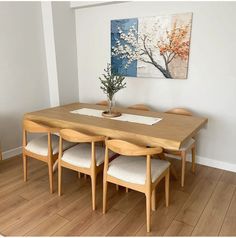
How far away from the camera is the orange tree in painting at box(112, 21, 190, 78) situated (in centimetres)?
294

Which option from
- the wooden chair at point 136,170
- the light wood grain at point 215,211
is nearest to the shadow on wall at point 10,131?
the wooden chair at point 136,170

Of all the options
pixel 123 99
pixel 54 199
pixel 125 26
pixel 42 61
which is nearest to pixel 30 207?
pixel 54 199

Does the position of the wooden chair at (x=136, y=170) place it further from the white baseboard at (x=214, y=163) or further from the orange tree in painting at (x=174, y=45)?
the orange tree in painting at (x=174, y=45)

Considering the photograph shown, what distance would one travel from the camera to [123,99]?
3.59 m

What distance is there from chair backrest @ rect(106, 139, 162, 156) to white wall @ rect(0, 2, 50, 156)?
1999 millimetres

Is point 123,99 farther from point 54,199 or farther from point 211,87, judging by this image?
point 54,199

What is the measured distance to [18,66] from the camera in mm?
3342

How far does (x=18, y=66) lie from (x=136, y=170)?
237 centimetres

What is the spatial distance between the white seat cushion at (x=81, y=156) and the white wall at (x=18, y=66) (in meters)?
1.40

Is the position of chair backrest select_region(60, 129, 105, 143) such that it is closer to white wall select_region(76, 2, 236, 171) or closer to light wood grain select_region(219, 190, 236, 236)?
light wood grain select_region(219, 190, 236, 236)

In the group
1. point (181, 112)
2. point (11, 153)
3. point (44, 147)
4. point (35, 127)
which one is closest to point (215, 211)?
point (181, 112)

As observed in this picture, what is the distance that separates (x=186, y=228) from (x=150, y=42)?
89.2 inches

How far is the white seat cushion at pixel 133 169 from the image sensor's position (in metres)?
1.95

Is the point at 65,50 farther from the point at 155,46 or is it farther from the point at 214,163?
the point at 214,163
